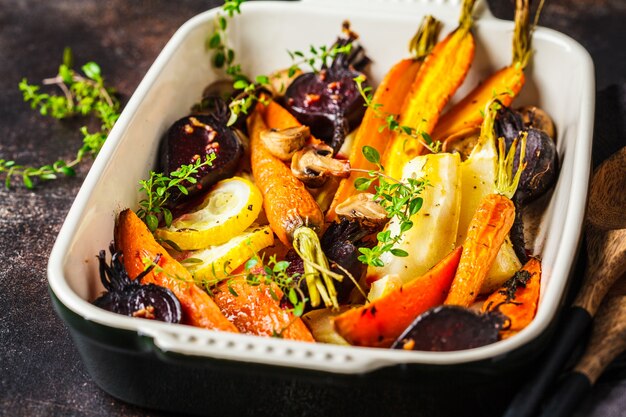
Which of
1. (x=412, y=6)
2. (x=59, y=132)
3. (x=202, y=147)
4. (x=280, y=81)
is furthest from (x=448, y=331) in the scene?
(x=59, y=132)

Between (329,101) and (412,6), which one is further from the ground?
(412,6)

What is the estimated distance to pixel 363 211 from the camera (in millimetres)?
1847

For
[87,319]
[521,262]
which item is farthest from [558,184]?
[87,319]

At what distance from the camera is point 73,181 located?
245 centimetres

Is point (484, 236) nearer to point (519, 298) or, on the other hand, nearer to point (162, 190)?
point (519, 298)

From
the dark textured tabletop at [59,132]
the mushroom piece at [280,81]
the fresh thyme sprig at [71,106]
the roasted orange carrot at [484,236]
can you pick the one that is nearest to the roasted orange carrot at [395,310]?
the roasted orange carrot at [484,236]

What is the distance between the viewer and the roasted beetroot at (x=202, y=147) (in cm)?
205

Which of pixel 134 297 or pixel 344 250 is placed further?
pixel 344 250

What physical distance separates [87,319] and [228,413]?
32 cm

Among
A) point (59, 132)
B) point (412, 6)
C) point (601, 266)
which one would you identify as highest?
point (412, 6)

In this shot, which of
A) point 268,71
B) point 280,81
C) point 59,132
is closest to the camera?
point 280,81

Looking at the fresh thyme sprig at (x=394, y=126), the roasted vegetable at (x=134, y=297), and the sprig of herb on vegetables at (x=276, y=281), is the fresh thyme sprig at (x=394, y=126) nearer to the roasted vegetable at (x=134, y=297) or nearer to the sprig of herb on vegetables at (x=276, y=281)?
the sprig of herb on vegetables at (x=276, y=281)

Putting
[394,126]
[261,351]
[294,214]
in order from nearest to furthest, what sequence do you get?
[261,351] → [294,214] → [394,126]

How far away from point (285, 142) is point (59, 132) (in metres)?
0.90
